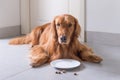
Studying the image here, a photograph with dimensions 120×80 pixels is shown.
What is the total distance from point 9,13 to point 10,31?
23cm

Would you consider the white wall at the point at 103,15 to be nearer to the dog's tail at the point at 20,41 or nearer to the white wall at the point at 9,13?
the dog's tail at the point at 20,41

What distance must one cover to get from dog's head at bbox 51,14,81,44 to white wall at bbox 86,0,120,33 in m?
0.65

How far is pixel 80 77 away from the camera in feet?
4.40

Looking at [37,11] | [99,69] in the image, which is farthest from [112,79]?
[37,11]

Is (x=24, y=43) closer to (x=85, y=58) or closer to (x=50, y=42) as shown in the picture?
(x=50, y=42)

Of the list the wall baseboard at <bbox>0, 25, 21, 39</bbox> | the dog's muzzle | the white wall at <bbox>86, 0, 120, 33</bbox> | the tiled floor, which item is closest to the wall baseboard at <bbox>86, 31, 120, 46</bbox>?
the white wall at <bbox>86, 0, 120, 33</bbox>

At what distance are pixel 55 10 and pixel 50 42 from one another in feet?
3.16

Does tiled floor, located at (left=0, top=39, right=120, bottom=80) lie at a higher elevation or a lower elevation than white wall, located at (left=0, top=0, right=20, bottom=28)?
lower

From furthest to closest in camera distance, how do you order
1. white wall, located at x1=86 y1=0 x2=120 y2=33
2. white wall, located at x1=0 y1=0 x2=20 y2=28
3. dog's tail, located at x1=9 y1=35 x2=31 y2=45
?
1. white wall, located at x1=0 y1=0 x2=20 y2=28
2. dog's tail, located at x1=9 y1=35 x2=31 y2=45
3. white wall, located at x1=86 y1=0 x2=120 y2=33

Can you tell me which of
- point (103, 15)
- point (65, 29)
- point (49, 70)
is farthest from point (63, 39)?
point (103, 15)

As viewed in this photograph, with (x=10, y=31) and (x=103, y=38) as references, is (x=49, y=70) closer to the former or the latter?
(x=103, y=38)

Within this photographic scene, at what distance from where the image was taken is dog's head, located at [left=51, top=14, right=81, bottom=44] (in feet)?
5.17

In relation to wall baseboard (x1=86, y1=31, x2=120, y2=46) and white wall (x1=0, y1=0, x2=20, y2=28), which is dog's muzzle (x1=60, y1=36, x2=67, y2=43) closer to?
wall baseboard (x1=86, y1=31, x2=120, y2=46)

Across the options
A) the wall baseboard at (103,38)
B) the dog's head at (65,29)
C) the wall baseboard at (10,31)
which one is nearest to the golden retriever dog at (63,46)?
the dog's head at (65,29)
